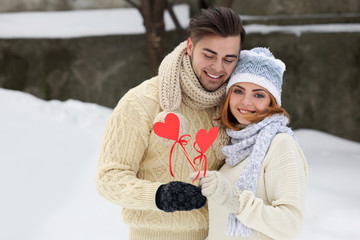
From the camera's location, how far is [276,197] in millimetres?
1660

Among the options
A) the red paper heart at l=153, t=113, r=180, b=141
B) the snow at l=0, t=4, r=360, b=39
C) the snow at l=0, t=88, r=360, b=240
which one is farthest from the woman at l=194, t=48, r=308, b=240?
the snow at l=0, t=4, r=360, b=39

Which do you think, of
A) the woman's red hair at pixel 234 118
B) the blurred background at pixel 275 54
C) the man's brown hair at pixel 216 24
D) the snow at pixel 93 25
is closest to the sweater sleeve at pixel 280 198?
the woman's red hair at pixel 234 118

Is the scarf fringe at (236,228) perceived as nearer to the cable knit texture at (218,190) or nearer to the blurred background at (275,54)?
the cable knit texture at (218,190)

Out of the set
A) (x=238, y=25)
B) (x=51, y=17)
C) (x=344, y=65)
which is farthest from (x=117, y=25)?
(x=238, y=25)

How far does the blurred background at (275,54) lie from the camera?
230 inches

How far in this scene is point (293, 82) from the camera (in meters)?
5.98

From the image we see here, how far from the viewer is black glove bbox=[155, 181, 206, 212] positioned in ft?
5.13

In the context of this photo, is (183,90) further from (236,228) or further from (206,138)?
(236,228)

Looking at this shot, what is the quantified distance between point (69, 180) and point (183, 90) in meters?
2.58

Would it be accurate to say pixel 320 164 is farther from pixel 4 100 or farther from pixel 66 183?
pixel 4 100

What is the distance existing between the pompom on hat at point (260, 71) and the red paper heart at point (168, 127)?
0.40 metres

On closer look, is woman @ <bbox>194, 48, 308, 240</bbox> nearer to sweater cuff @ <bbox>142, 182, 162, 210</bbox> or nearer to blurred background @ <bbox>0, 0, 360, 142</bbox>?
sweater cuff @ <bbox>142, 182, 162, 210</bbox>

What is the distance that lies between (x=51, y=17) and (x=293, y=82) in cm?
373

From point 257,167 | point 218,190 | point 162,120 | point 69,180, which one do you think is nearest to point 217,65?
point 162,120
